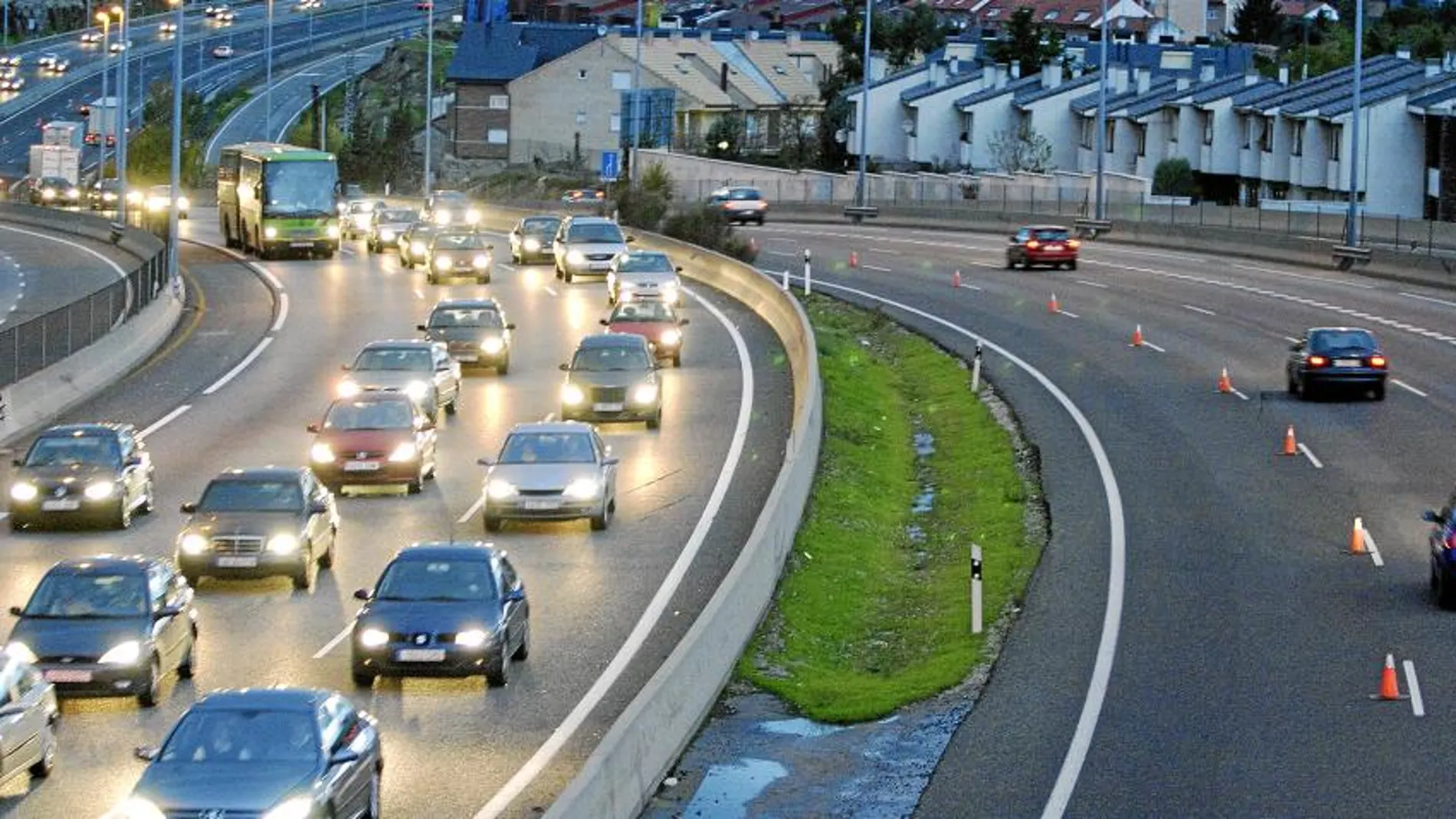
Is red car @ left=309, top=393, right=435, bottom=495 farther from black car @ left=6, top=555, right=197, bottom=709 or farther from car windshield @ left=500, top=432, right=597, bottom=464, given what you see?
black car @ left=6, top=555, right=197, bottom=709

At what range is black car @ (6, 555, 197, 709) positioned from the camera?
25094 millimetres

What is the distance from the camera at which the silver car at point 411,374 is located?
151 feet

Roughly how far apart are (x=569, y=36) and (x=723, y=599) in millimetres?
133078

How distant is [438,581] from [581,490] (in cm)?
897

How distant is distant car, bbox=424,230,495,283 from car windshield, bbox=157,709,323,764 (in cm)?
5274

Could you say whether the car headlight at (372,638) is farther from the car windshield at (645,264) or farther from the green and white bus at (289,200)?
the green and white bus at (289,200)

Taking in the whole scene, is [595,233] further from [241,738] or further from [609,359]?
[241,738]

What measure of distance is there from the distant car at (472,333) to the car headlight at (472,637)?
1027 inches

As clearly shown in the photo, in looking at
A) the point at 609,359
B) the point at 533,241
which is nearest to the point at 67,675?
the point at 609,359

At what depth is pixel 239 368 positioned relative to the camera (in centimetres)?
5503

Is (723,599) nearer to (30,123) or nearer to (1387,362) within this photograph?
(1387,362)

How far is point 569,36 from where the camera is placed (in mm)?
158000

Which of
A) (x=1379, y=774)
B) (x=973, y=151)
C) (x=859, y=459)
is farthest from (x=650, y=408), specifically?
(x=973, y=151)

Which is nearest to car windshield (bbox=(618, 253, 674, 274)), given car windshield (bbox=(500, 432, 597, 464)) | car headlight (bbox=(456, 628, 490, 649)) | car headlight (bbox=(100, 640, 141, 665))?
car windshield (bbox=(500, 432, 597, 464))
